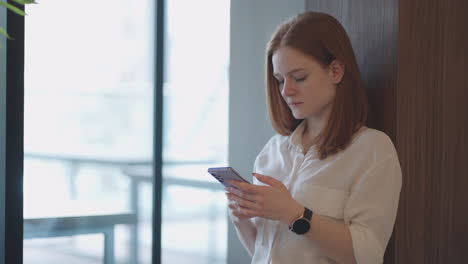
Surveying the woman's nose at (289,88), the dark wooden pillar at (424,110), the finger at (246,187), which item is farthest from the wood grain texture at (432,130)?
the finger at (246,187)

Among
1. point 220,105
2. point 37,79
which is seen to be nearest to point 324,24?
point 37,79

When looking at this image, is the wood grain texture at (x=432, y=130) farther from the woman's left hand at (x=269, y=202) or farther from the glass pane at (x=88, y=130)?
the glass pane at (x=88, y=130)

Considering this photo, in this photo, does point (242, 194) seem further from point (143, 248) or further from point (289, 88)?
point (143, 248)

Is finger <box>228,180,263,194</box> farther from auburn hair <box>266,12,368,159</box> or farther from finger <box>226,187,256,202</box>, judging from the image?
auburn hair <box>266,12,368,159</box>

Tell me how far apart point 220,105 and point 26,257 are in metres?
1.38

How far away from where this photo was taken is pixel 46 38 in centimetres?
259

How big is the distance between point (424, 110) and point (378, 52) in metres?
0.21

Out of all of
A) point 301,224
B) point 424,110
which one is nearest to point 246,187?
point 301,224

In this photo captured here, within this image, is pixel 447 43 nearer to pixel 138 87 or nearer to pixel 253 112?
pixel 253 112

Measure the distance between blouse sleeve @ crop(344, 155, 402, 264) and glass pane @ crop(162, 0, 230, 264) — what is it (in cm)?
195

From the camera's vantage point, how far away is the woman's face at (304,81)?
1.42 m

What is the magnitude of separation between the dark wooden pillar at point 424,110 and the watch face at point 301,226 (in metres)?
0.34

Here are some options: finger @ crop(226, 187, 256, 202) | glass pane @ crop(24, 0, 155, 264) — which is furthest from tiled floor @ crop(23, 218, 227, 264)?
finger @ crop(226, 187, 256, 202)

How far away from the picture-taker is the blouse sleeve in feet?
4.33
